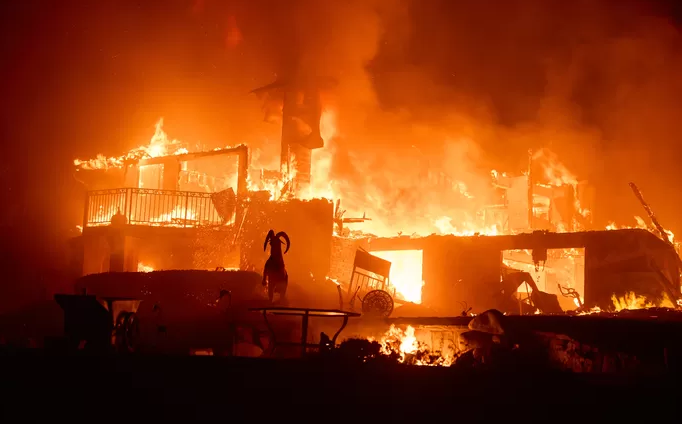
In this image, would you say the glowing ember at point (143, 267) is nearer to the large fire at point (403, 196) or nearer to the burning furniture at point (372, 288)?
the large fire at point (403, 196)

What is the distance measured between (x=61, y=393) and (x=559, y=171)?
122 ft

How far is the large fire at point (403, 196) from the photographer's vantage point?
1109 inches

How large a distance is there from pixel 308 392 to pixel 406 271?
66.6ft

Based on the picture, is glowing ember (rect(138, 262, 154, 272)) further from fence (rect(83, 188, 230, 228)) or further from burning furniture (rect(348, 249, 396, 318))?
burning furniture (rect(348, 249, 396, 318))

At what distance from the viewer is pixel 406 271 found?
94.5 ft

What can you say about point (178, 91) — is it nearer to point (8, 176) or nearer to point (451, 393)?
point (8, 176)

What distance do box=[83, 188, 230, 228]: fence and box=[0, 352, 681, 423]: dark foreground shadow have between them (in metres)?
15.4

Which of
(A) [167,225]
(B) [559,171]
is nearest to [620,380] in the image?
(A) [167,225]

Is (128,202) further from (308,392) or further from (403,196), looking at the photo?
(308,392)

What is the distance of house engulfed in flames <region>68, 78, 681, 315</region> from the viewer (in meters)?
22.2

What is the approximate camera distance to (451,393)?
8.59 meters

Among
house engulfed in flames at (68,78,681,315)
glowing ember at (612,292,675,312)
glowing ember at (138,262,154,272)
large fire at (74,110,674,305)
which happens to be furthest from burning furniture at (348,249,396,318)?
glowing ember at (138,262,154,272)

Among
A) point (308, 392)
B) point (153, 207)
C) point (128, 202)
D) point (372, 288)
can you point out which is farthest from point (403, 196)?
point (308, 392)

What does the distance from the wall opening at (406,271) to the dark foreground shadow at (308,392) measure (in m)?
19.4
